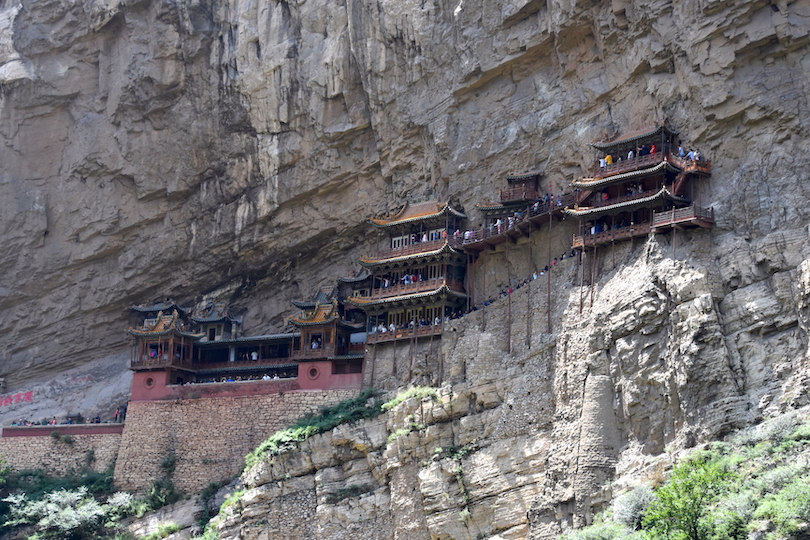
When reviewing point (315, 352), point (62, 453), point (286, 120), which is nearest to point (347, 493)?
point (315, 352)

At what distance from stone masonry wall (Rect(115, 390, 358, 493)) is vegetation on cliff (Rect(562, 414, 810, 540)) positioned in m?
15.4

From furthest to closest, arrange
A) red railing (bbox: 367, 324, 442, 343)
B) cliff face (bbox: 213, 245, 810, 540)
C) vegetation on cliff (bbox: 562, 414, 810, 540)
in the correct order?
red railing (bbox: 367, 324, 442, 343) → cliff face (bbox: 213, 245, 810, 540) → vegetation on cliff (bbox: 562, 414, 810, 540)

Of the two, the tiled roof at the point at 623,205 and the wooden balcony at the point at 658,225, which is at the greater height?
the tiled roof at the point at 623,205

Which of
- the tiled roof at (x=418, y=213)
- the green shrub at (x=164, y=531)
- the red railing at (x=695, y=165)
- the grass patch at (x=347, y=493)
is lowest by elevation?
the green shrub at (x=164, y=531)

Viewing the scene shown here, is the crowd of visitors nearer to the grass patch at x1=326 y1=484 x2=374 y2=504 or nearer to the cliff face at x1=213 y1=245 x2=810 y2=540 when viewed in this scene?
the cliff face at x1=213 y1=245 x2=810 y2=540

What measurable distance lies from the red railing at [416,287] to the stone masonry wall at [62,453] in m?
12.3

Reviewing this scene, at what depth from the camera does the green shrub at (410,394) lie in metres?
37.2

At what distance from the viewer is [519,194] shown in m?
41.3

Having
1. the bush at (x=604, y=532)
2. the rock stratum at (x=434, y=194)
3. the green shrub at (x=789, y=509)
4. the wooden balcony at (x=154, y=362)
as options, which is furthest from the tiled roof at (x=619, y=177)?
the wooden balcony at (x=154, y=362)

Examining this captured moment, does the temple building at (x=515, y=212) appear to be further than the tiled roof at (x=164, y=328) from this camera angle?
No

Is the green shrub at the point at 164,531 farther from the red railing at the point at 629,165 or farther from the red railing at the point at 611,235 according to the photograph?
the red railing at the point at 629,165

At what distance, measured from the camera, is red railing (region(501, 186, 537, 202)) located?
4092cm

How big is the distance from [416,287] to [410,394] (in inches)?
241

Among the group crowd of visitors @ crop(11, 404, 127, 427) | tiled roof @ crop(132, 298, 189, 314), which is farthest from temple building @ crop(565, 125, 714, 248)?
crowd of visitors @ crop(11, 404, 127, 427)
